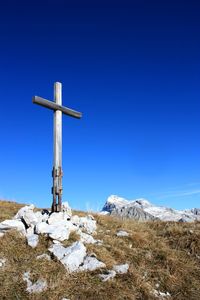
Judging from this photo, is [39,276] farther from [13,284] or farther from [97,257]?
[97,257]

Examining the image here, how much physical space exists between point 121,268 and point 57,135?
214 inches

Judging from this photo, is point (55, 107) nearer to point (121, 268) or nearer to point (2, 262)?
point (2, 262)

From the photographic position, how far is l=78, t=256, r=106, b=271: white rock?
9.02 meters

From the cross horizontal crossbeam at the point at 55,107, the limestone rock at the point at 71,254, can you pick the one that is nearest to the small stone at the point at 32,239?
the limestone rock at the point at 71,254

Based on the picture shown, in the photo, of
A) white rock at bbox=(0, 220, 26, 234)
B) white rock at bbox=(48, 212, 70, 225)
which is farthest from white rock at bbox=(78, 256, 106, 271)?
white rock at bbox=(0, 220, 26, 234)

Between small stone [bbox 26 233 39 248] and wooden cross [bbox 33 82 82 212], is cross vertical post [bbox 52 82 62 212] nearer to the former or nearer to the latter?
wooden cross [bbox 33 82 82 212]

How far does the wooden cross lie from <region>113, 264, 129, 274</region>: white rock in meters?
3.59

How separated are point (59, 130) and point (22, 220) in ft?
11.4

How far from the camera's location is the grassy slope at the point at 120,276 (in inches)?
321

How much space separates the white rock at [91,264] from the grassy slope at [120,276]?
0.17 meters

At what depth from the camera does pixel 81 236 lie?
1084 cm

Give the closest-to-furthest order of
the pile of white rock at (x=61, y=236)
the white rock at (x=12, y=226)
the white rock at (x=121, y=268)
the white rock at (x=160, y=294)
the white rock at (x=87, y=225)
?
1. the white rock at (x=160, y=294)
2. the pile of white rock at (x=61, y=236)
3. the white rock at (x=121, y=268)
4. the white rock at (x=12, y=226)
5. the white rock at (x=87, y=225)

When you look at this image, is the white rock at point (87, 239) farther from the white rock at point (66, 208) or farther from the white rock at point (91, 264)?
the white rock at point (66, 208)

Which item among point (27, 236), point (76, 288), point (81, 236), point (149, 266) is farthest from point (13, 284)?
point (149, 266)
